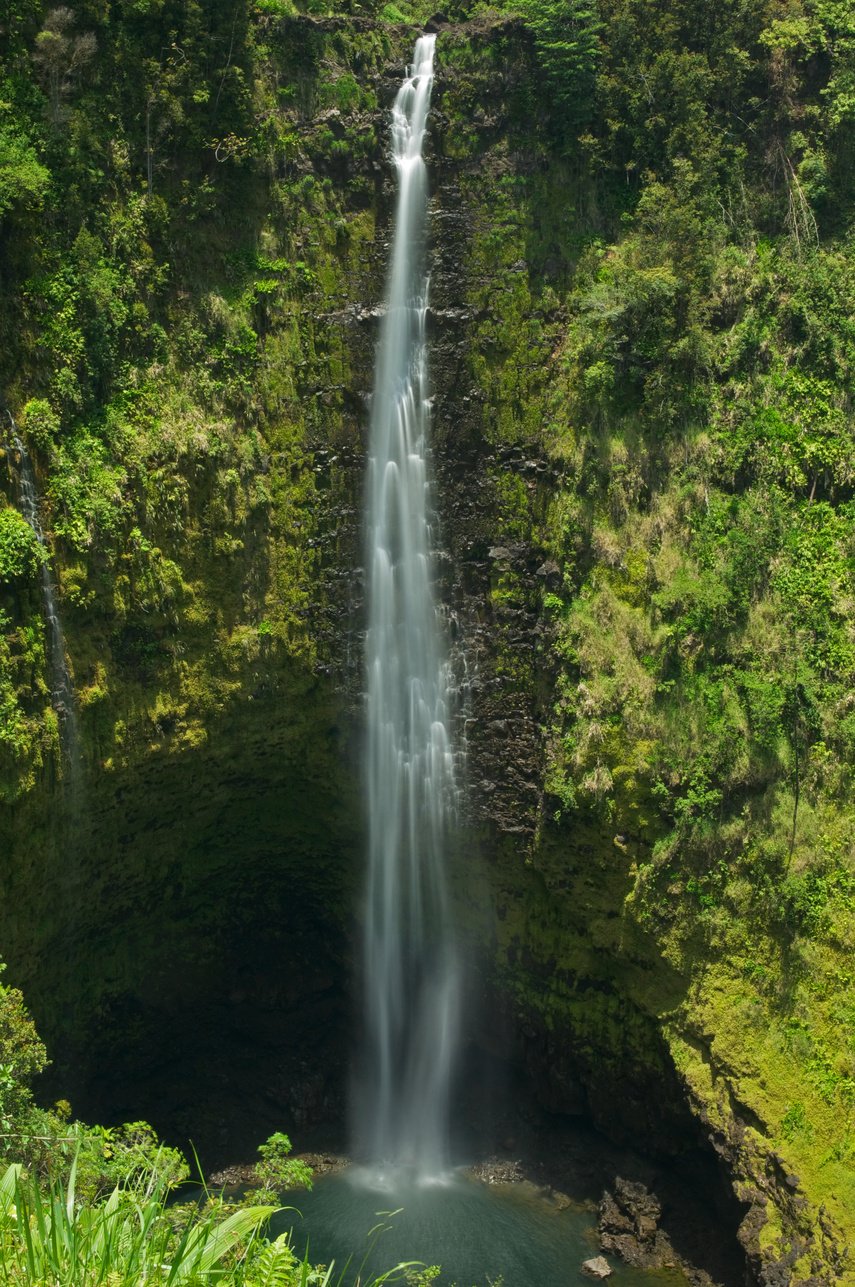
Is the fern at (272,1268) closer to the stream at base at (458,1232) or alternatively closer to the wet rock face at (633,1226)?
the stream at base at (458,1232)

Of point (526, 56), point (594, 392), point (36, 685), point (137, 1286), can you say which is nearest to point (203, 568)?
point (36, 685)

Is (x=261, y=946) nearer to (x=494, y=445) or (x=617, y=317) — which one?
(x=494, y=445)

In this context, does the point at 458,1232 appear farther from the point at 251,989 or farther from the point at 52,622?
the point at 52,622

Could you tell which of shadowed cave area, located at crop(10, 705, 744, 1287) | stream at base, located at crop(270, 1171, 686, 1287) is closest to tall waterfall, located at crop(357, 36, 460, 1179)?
shadowed cave area, located at crop(10, 705, 744, 1287)

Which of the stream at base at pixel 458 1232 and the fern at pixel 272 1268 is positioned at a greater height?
the fern at pixel 272 1268

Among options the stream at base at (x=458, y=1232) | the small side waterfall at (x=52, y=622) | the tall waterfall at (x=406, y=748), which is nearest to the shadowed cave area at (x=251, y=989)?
the tall waterfall at (x=406, y=748)

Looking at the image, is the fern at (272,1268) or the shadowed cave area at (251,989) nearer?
the fern at (272,1268)
